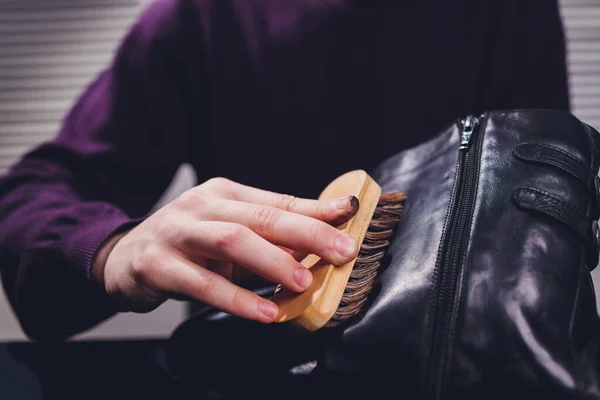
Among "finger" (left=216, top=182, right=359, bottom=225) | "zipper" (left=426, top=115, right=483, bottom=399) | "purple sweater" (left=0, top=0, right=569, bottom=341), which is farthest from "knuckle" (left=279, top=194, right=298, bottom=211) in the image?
"purple sweater" (left=0, top=0, right=569, bottom=341)

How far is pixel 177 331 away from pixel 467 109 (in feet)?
1.76

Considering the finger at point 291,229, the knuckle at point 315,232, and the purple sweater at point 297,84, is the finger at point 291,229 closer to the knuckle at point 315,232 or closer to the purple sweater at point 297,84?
the knuckle at point 315,232

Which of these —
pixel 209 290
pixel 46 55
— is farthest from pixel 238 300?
pixel 46 55

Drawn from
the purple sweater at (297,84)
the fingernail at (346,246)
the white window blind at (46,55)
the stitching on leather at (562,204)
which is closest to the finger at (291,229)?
the fingernail at (346,246)

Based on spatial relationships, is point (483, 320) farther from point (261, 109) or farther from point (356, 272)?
point (261, 109)

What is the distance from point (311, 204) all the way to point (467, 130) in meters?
0.15

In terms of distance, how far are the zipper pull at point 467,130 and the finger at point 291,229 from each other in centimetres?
13

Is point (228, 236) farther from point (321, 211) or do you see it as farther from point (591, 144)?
point (591, 144)

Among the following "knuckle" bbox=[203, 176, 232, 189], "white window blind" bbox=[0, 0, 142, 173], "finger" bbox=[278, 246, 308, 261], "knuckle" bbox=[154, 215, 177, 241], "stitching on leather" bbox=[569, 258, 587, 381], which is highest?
"white window blind" bbox=[0, 0, 142, 173]

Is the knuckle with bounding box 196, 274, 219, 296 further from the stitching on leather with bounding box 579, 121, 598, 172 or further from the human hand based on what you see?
the stitching on leather with bounding box 579, 121, 598, 172

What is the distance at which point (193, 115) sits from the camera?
78 centimetres

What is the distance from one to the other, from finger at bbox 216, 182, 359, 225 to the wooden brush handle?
0.04ft

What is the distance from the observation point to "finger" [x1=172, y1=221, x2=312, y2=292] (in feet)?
1.11

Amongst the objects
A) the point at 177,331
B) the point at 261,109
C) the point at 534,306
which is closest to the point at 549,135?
the point at 534,306
